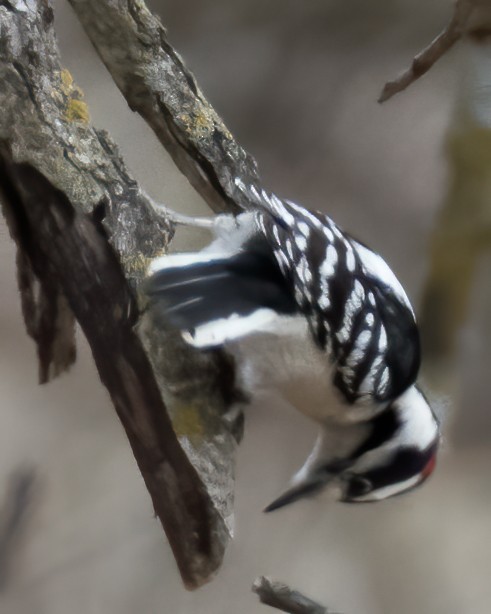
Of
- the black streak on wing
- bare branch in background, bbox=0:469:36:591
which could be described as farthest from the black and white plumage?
bare branch in background, bbox=0:469:36:591

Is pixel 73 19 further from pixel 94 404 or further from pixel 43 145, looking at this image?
pixel 94 404

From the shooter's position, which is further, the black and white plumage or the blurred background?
the blurred background

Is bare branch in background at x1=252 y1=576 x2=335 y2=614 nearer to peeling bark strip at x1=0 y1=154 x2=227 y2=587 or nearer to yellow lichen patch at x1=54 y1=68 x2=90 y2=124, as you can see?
peeling bark strip at x1=0 y1=154 x2=227 y2=587

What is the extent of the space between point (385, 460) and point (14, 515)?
42 cm

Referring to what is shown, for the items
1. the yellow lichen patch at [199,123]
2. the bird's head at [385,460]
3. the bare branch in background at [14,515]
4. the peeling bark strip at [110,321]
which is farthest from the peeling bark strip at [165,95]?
the bare branch in background at [14,515]

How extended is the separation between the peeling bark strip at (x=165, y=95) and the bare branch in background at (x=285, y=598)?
0.25 m

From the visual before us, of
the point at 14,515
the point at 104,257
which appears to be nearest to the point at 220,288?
the point at 104,257

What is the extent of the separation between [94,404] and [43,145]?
0.40 meters

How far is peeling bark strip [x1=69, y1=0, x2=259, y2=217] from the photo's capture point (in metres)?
→ 0.51

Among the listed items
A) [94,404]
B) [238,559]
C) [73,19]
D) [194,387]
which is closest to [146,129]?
[73,19]

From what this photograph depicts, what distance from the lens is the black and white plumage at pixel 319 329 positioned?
16.4 inches

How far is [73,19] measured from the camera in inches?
24.0

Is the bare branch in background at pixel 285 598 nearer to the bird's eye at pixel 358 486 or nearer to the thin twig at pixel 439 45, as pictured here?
the bird's eye at pixel 358 486

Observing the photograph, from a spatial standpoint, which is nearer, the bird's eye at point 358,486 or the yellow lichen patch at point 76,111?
the yellow lichen patch at point 76,111
